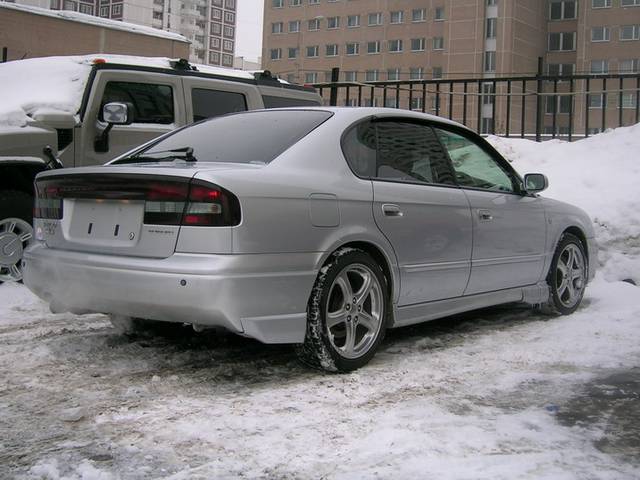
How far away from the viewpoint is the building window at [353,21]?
82.1 metres

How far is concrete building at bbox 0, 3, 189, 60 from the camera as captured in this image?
16812 millimetres

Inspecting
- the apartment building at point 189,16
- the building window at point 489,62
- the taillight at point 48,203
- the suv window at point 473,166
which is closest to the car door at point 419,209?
the suv window at point 473,166

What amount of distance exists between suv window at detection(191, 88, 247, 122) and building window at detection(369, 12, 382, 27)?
76.5 m

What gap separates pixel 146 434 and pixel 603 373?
2.69 meters

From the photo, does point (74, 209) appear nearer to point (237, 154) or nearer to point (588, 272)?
point (237, 154)

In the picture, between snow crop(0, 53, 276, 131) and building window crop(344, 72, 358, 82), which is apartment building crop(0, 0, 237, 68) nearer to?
building window crop(344, 72, 358, 82)

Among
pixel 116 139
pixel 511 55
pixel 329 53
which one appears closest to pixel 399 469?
pixel 116 139

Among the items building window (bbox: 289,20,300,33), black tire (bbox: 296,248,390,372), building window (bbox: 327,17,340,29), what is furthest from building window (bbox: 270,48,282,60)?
black tire (bbox: 296,248,390,372)

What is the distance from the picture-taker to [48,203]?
4293 mm

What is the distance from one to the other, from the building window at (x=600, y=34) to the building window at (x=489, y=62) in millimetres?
9290

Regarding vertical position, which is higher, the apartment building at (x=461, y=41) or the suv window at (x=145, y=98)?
the apartment building at (x=461, y=41)

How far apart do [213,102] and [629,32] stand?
67.6 meters

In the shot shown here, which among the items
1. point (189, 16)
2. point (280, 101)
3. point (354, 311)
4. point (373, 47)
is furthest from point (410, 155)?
point (189, 16)

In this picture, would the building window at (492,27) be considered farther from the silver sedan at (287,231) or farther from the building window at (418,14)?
the silver sedan at (287,231)
